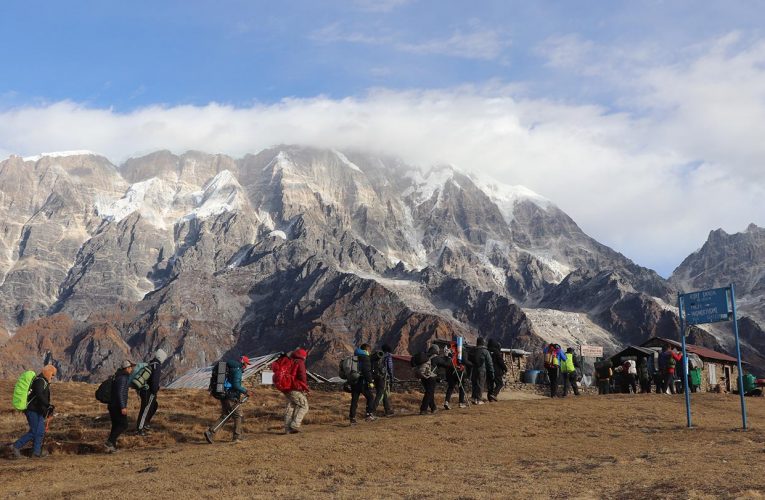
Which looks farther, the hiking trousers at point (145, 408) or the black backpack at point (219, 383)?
the hiking trousers at point (145, 408)

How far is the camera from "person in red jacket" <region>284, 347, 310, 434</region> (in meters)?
18.6

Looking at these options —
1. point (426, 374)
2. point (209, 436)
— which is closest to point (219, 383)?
point (209, 436)

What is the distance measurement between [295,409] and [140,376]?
3.79 m

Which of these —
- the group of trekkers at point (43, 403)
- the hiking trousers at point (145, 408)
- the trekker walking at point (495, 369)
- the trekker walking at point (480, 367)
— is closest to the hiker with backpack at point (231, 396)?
the group of trekkers at point (43, 403)

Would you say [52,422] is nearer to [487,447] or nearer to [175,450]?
[175,450]

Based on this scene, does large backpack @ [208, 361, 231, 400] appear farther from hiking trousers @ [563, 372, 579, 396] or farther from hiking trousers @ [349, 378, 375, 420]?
hiking trousers @ [563, 372, 579, 396]

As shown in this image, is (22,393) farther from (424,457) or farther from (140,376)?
(424,457)

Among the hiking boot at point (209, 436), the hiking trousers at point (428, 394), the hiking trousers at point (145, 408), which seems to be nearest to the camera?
the hiking boot at point (209, 436)

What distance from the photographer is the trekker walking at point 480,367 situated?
24.5 m

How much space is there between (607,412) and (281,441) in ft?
33.1

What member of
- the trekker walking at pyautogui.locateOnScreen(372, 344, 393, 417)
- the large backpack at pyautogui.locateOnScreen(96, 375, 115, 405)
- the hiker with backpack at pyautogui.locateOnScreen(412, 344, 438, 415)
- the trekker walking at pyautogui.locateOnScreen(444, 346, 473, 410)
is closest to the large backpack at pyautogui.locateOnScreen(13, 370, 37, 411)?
the large backpack at pyautogui.locateOnScreen(96, 375, 115, 405)

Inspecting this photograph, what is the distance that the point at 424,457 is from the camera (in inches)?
626

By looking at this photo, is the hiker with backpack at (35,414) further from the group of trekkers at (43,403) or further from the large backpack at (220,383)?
the large backpack at (220,383)

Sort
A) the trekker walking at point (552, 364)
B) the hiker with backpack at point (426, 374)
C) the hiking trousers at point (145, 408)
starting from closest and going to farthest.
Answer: the hiking trousers at point (145, 408)
the hiker with backpack at point (426, 374)
the trekker walking at point (552, 364)
